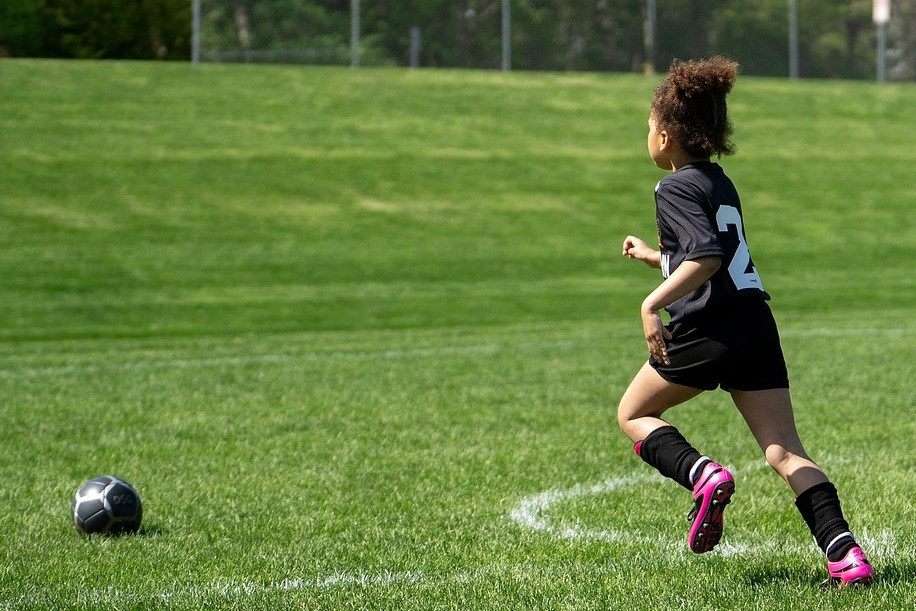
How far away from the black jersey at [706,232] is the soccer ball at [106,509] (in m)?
2.68

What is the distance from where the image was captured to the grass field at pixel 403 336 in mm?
4926

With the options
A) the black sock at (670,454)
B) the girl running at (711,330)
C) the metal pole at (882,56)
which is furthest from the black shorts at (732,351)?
the metal pole at (882,56)

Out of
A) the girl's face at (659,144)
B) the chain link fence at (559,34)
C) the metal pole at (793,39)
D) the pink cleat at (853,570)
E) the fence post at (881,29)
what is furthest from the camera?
the fence post at (881,29)

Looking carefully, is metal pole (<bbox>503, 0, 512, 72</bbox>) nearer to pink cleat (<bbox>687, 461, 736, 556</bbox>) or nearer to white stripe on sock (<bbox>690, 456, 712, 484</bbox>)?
white stripe on sock (<bbox>690, 456, 712, 484</bbox>)

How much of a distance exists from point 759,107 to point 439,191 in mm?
10986

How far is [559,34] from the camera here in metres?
30.6

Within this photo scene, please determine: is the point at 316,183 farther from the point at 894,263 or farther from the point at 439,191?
the point at 894,263

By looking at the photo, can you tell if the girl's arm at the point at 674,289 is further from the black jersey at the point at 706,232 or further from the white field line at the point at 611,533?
the white field line at the point at 611,533

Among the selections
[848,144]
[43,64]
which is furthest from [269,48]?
[848,144]

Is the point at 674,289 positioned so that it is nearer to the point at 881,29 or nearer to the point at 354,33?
the point at 354,33

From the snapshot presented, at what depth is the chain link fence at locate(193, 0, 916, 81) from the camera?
28.6m

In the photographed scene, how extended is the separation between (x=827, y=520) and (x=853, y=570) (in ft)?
0.64

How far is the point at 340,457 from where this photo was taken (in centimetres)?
738

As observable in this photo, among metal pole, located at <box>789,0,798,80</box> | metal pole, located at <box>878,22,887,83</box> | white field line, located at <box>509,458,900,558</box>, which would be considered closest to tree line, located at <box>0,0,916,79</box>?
metal pole, located at <box>789,0,798,80</box>
